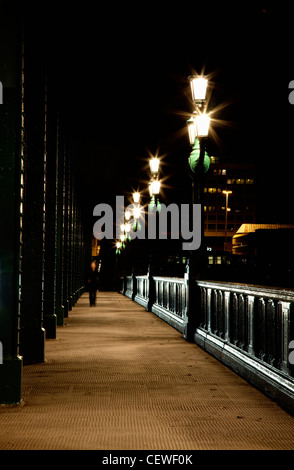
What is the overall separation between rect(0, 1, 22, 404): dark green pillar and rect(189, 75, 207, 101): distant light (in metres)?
6.47

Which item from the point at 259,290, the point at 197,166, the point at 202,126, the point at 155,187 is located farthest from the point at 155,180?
the point at 259,290

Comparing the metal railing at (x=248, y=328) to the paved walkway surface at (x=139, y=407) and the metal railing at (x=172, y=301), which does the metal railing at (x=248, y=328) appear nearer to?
the paved walkway surface at (x=139, y=407)

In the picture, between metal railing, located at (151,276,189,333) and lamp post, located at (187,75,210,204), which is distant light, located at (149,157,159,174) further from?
lamp post, located at (187,75,210,204)

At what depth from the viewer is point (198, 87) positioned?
12734 mm

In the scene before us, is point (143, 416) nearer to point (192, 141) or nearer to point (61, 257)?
point (192, 141)

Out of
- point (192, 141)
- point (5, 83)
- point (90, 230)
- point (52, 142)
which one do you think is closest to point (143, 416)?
point (5, 83)

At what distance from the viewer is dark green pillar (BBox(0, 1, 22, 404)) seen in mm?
6598

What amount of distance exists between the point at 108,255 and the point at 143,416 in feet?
165

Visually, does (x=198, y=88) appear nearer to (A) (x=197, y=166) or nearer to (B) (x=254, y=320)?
(A) (x=197, y=166)

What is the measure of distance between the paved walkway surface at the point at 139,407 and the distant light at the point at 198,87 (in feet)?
17.9

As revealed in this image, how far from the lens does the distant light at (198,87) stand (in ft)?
41.7

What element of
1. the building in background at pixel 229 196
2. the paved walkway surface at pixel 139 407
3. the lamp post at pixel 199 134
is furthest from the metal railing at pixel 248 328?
the building in background at pixel 229 196


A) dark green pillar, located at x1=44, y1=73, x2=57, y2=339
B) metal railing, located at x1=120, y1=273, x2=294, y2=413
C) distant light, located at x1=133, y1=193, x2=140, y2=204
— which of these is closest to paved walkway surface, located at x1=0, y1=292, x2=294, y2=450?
metal railing, located at x1=120, y1=273, x2=294, y2=413

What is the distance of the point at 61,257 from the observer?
58.0ft
